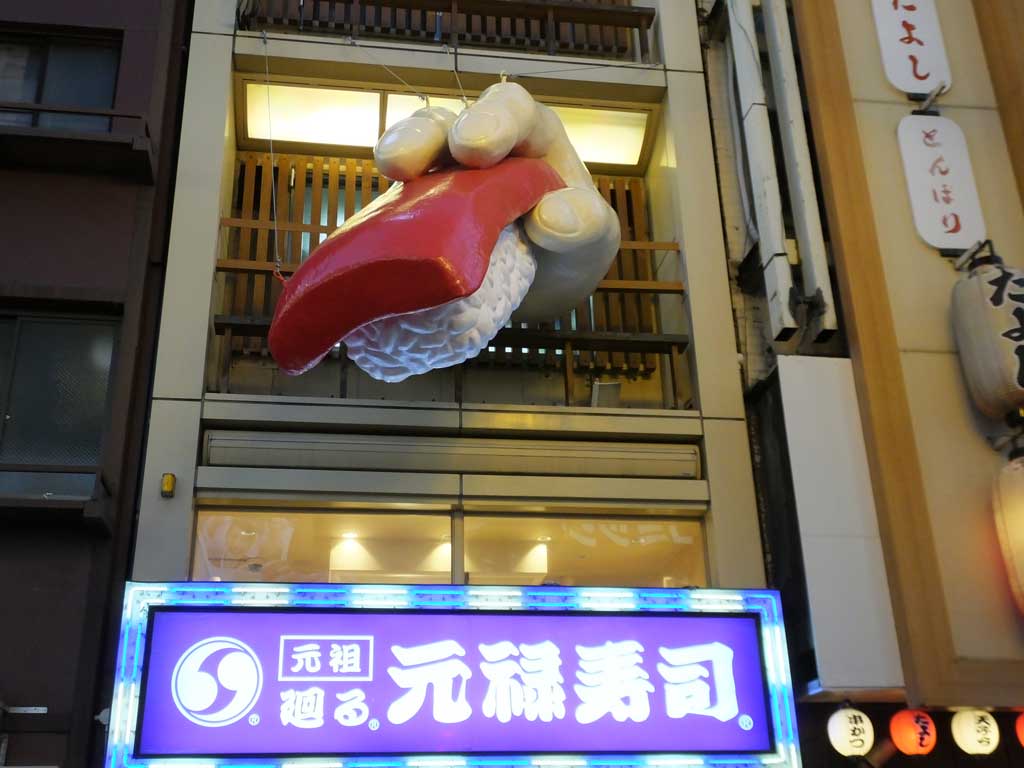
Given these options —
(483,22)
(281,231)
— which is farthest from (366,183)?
(483,22)

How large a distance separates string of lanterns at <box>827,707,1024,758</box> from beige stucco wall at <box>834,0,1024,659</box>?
1.64 feet

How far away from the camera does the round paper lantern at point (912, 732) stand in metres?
6.97

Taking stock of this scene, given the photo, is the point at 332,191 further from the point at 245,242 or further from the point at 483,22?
the point at 483,22

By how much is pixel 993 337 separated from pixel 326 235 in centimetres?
528

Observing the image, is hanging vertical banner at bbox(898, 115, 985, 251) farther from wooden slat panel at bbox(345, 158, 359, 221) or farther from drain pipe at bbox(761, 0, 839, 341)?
wooden slat panel at bbox(345, 158, 359, 221)

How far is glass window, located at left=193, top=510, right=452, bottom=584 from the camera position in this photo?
760 cm

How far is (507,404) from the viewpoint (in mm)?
8430

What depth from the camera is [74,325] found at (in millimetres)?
8117

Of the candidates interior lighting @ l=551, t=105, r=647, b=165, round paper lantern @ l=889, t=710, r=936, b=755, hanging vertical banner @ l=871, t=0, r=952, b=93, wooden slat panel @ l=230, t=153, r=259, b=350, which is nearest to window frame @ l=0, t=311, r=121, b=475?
wooden slat panel @ l=230, t=153, r=259, b=350

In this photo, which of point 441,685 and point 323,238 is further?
point 323,238

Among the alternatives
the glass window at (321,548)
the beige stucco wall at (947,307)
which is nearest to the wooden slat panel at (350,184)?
the glass window at (321,548)

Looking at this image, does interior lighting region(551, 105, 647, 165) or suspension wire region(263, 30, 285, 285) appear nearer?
suspension wire region(263, 30, 285, 285)

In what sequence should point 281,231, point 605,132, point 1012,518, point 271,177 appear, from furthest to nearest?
1. point 605,132
2. point 271,177
3. point 281,231
4. point 1012,518

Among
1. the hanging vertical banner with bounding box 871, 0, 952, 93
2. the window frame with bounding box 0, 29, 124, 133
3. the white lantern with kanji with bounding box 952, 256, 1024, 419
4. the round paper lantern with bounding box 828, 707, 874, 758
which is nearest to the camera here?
the round paper lantern with bounding box 828, 707, 874, 758
